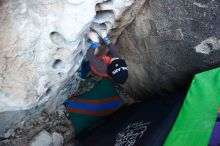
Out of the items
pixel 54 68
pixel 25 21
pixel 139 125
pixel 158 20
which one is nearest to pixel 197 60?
pixel 158 20

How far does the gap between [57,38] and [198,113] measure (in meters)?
0.57

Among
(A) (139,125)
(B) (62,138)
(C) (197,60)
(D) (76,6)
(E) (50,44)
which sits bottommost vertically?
(B) (62,138)

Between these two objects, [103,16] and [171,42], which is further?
[171,42]

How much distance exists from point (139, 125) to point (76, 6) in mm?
601

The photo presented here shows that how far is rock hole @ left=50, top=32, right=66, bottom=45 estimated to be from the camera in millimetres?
1055

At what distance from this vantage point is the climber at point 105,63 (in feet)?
3.89

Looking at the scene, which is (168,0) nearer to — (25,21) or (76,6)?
(76,6)

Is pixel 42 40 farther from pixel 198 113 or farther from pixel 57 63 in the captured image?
pixel 198 113

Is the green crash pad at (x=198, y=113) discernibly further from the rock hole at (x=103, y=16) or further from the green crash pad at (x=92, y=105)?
the green crash pad at (x=92, y=105)

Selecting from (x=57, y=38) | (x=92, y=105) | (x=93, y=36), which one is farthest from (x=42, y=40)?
(x=92, y=105)

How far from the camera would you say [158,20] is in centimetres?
130

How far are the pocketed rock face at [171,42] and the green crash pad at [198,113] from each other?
0.46 feet

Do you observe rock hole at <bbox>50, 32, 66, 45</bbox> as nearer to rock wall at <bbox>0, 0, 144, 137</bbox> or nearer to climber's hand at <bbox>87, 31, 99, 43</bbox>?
rock wall at <bbox>0, 0, 144, 137</bbox>

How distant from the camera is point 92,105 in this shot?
165 cm
